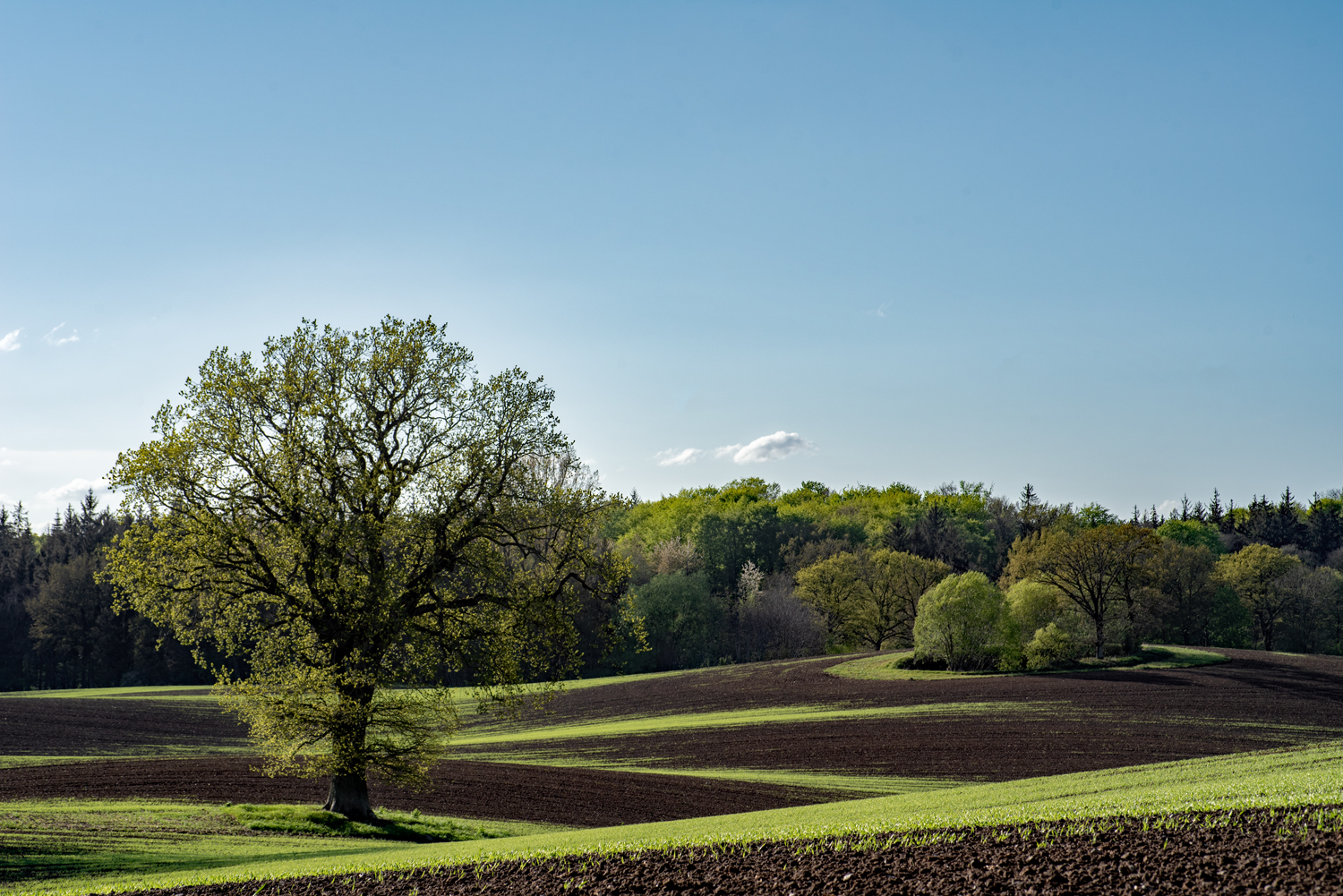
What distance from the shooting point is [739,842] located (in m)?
12.4

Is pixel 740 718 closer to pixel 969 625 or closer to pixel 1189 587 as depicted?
pixel 969 625

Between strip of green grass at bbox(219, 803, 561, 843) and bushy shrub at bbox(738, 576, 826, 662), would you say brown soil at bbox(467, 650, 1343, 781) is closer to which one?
strip of green grass at bbox(219, 803, 561, 843)

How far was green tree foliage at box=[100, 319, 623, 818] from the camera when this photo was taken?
22.0 metres

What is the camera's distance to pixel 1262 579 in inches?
3588

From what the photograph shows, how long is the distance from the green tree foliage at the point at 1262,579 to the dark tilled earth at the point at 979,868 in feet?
315

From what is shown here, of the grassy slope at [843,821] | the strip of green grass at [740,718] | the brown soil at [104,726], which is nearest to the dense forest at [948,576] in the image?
the strip of green grass at [740,718]

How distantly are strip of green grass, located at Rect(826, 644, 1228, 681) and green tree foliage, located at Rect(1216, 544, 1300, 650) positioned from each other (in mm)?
31080

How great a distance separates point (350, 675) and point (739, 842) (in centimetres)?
1306

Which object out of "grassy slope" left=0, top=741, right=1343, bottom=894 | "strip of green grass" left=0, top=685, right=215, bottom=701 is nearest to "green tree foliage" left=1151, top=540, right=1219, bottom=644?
"grassy slope" left=0, top=741, right=1343, bottom=894

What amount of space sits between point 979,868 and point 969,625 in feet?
173

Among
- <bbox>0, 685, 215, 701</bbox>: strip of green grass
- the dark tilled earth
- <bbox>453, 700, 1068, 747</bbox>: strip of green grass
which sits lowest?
<bbox>0, 685, 215, 701</bbox>: strip of green grass

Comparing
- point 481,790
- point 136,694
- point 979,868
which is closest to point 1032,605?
point 481,790

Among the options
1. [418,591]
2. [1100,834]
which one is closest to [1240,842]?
[1100,834]

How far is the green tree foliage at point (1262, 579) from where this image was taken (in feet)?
297
